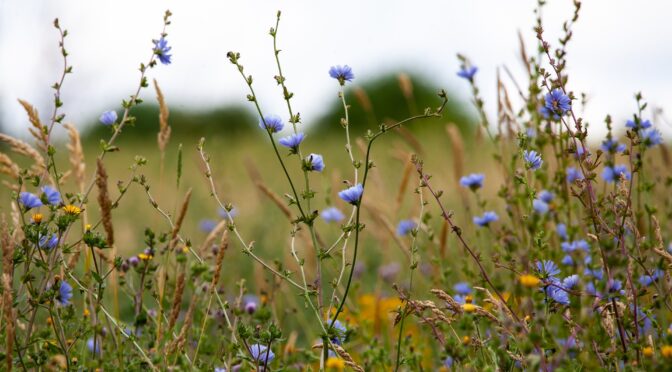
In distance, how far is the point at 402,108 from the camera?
2419 centimetres

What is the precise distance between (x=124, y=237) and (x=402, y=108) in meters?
19.0

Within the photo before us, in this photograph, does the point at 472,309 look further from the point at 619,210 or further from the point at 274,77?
the point at 274,77

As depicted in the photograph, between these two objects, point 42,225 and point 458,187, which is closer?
point 42,225

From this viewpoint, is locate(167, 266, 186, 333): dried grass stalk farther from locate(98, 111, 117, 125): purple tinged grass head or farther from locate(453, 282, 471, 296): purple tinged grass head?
locate(453, 282, 471, 296): purple tinged grass head

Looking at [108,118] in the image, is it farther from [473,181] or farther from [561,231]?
[561,231]

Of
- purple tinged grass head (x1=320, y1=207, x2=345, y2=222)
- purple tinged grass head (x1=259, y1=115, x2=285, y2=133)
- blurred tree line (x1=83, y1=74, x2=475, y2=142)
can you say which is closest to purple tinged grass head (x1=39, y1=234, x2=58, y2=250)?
purple tinged grass head (x1=259, y1=115, x2=285, y2=133)

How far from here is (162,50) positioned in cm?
229

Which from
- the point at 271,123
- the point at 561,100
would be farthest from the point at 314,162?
the point at 561,100

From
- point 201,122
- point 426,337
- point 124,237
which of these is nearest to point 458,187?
point 426,337

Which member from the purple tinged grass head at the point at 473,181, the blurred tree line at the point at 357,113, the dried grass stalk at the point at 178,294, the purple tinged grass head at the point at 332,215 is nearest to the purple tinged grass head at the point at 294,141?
the dried grass stalk at the point at 178,294

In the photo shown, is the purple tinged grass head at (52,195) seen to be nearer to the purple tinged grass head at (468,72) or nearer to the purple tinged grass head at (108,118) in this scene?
the purple tinged grass head at (108,118)

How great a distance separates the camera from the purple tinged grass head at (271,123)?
81.0 inches

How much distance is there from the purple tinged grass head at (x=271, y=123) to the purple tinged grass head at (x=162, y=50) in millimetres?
418

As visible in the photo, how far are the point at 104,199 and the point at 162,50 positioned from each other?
0.58 metres
